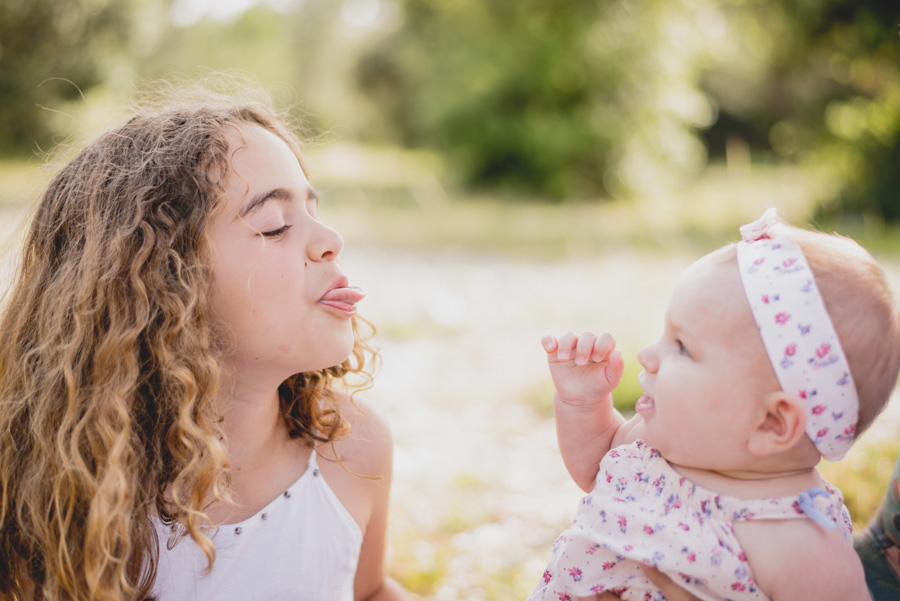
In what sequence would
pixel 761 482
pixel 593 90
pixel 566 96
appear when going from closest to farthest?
pixel 761 482, pixel 593 90, pixel 566 96

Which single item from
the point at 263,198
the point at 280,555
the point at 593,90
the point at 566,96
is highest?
the point at 263,198

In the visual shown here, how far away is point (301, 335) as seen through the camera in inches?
64.4

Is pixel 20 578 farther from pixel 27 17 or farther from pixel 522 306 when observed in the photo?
pixel 27 17

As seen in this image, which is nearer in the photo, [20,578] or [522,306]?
[20,578]

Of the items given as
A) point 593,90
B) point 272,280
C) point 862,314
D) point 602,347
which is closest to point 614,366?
point 602,347

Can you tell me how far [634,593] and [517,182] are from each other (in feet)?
45.6

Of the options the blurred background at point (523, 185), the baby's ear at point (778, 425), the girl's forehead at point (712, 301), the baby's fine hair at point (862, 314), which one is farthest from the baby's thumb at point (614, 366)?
the blurred background at point (523, 185)

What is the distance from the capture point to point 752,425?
1.34 m

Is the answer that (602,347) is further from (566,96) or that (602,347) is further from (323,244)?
(566,96)

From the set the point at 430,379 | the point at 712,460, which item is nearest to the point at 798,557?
the point at 712,460

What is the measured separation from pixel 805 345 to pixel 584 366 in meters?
0.49

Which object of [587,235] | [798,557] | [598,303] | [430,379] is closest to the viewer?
[798,557]

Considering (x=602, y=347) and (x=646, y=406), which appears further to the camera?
(x=602, y=347)

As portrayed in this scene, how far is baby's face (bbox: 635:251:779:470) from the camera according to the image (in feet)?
4.39
